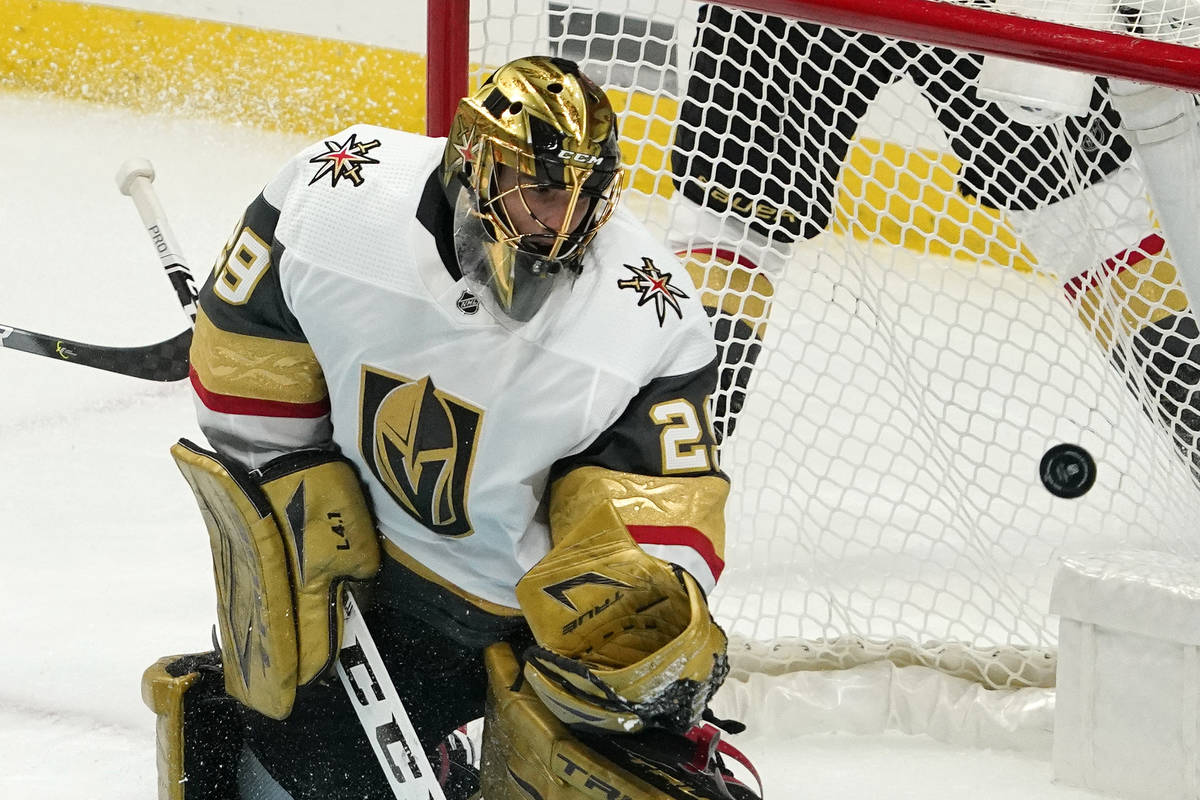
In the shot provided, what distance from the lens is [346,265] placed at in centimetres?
143

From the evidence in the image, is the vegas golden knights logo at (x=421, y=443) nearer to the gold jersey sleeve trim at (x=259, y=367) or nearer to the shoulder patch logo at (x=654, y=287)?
the gold jersey sleeve trim at (x=259, y=367)

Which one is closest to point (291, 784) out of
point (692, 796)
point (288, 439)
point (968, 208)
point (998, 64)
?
point (288, 439)

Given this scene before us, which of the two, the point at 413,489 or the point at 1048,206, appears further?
the point at 1048,206

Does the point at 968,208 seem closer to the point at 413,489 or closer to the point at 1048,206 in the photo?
the point at 1048,206

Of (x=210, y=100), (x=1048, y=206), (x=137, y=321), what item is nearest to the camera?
(x=1048, y=206)

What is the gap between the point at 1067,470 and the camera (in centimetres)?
220

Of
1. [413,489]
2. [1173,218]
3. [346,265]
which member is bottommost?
[413,489]

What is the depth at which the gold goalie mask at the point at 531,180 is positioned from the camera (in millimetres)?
1326

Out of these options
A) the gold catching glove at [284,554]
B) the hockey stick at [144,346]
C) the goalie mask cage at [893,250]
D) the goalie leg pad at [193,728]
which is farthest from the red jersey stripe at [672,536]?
the hockey stick at [144,346]

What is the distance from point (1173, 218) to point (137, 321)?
231cm

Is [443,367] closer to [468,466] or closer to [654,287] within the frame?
[468,466]

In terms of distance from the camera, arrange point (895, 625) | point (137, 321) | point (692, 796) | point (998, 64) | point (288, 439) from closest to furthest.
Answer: point (692, 796) → point (288, 439) → point (998, 64) → point (895, 625) → point (137, 321)

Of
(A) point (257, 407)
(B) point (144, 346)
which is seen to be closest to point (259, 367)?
(A) point (257, 407)

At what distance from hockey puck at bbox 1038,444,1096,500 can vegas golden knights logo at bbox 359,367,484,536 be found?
1.10 metres
